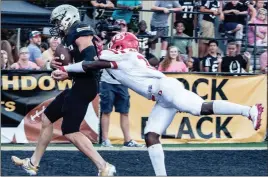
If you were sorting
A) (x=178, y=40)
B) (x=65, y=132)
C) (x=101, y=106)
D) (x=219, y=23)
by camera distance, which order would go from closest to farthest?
(x=65, y=132) → (x=101, y=106) → (x=178, y=40) → (x=219, y=23)

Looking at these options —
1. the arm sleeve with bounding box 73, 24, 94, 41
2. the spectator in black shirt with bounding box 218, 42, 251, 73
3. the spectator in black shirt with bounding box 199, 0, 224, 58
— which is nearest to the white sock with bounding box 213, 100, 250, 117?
the arm sleeve with bounding box 73, 24, 94, 41

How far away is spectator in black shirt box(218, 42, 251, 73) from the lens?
14273mm

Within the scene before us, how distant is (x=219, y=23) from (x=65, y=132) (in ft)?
24.9

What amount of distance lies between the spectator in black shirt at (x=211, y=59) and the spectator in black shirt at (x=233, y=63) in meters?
0.08

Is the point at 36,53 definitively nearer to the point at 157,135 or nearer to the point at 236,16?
the point at 236,16

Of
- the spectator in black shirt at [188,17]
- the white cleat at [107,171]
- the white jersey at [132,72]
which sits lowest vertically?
the white cleat at [107,171]

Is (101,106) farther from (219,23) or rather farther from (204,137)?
(219,23)

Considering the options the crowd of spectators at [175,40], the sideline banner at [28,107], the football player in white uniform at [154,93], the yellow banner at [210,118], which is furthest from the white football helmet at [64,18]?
the yellow banner at [210,118]

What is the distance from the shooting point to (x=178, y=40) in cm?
1512

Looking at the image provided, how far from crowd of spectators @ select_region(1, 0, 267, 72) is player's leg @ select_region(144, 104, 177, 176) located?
179 inches

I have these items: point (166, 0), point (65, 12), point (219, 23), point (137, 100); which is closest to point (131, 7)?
point (166, 0)

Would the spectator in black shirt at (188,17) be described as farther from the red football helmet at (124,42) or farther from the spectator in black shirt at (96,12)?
the red football helmet at (124,42)

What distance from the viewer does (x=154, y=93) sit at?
873 centimetres

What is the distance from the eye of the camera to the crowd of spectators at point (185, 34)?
13758 mm
